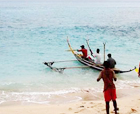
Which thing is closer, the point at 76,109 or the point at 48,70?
the point at 76,109

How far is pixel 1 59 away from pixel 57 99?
8.31 metres

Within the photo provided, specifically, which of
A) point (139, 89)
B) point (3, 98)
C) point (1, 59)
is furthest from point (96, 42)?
point (3, 98)

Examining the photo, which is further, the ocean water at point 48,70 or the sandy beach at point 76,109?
the ocean water at point 48,70

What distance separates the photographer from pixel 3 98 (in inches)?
379

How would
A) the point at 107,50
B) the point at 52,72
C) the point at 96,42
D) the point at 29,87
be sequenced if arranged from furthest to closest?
1. the point at 96,42
2. the point at 107,50
3. the point at 52,72
4. the point at 29,87

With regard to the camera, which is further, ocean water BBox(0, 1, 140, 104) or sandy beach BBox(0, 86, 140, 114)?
ocean water BBox(0, 1, 140, 104)

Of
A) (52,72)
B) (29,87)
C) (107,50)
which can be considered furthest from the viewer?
(107,50)

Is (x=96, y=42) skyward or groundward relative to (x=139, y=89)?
skyward

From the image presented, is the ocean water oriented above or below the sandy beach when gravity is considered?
above

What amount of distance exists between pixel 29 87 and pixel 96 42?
13751 millimetres

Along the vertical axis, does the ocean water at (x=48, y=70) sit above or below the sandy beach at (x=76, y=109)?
above

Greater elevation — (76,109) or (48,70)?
(48,70)

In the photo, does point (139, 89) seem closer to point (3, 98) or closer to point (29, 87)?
point (29, 87)

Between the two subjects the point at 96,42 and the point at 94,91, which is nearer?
Result: the point at 94,91
